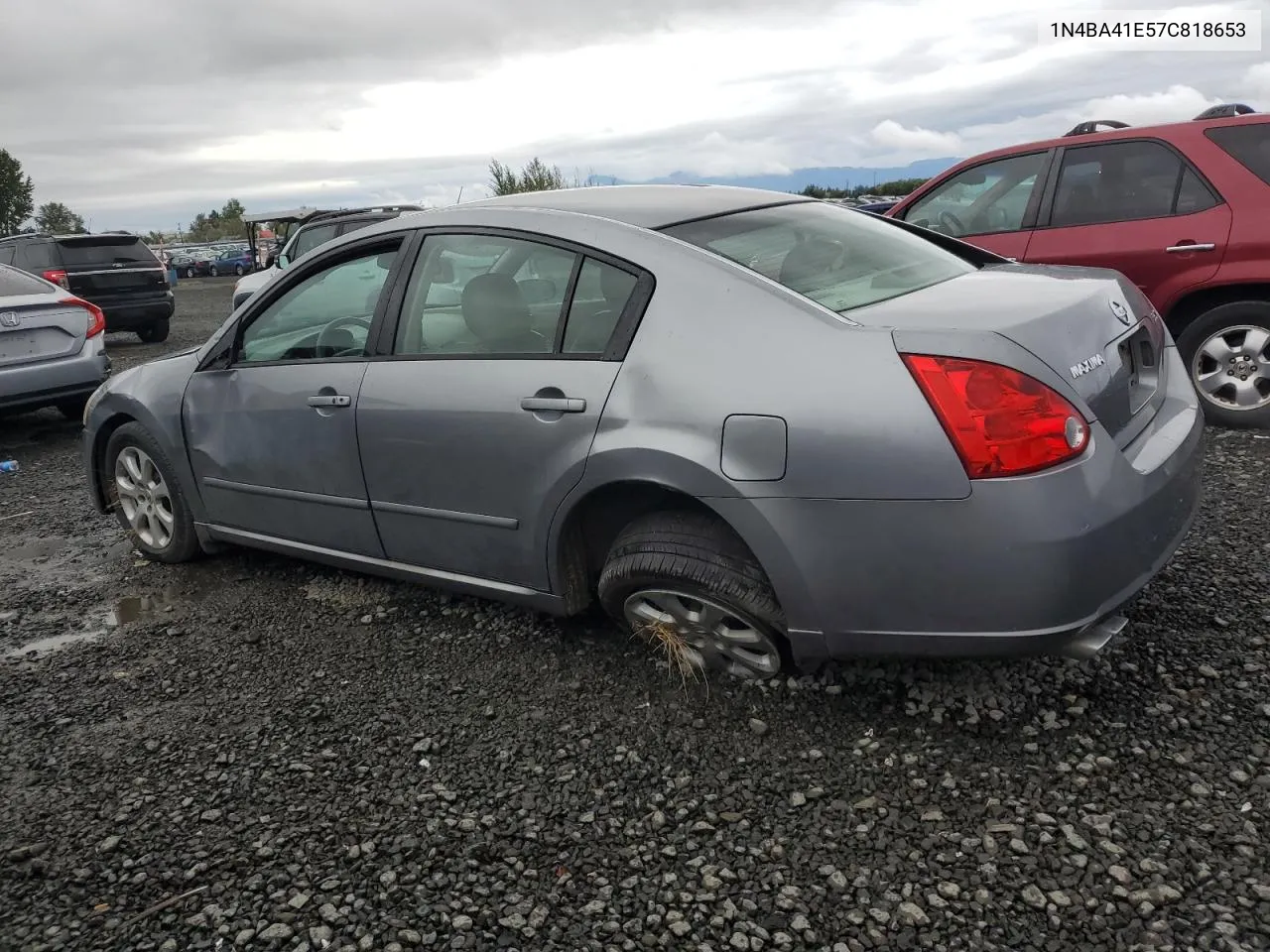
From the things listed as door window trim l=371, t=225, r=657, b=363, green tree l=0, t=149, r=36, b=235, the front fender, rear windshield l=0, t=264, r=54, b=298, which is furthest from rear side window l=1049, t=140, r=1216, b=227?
green tree l=0, t=149, r=36, b=235

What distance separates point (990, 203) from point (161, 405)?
505 centimetres

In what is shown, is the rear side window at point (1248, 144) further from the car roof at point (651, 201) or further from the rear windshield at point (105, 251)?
the rear windshield at point (105, 251)

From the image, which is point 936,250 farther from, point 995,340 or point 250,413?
point 250,413

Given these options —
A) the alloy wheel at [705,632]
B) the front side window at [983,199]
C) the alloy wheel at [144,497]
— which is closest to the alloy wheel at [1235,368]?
the front side window at [983,199]

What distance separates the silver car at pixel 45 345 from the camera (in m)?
7.36

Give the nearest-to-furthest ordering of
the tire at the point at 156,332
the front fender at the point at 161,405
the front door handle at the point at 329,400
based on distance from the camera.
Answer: the front door handle at the point at 329,400 < the front fender at the point at 161,405 < the tire at the point at 156,332

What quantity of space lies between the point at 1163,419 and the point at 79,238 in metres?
14.9

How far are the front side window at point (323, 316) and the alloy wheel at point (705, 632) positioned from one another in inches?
56.8

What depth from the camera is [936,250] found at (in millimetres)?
3600

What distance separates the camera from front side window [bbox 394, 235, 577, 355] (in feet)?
10.4

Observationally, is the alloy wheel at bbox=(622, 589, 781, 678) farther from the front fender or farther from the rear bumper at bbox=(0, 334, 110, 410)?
the rear bumper at bbox=(0, 334, 110, 410)

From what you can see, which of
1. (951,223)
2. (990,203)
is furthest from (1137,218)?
(951,223)

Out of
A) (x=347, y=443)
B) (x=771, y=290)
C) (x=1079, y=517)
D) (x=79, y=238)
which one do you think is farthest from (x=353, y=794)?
(x=79, y=238)

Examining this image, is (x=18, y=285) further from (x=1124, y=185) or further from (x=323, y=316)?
(x=1124, y=185)
